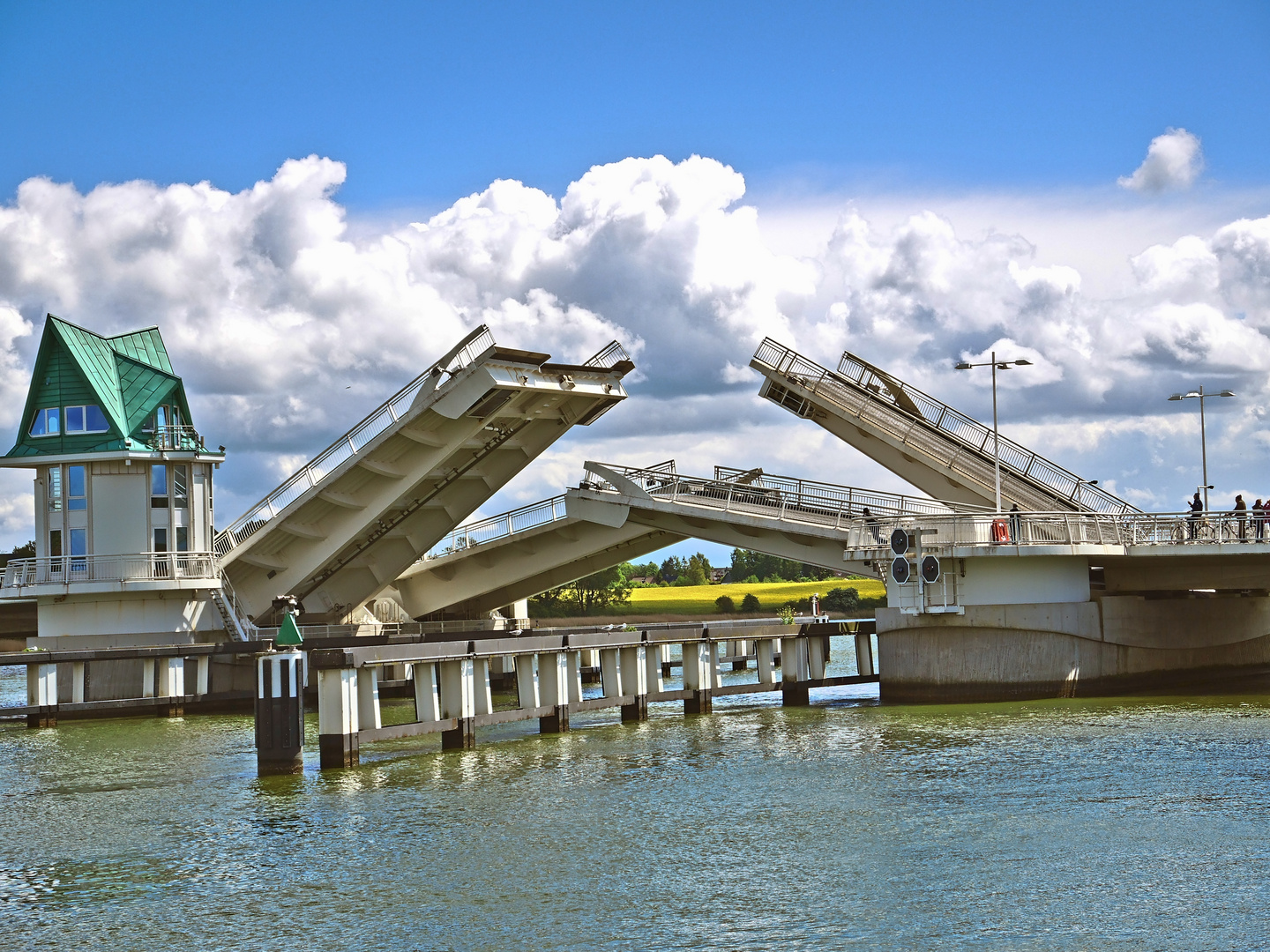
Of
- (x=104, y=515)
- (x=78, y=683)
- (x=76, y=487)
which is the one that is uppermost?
(x=76, y=487)

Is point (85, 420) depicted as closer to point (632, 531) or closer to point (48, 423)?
point (48, 423)

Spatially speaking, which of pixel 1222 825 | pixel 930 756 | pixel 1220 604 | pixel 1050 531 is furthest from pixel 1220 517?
pixel 1222 825

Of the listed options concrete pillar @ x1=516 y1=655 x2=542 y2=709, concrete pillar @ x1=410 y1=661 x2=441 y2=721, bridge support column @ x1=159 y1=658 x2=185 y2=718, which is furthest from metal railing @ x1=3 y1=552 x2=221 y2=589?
concrete pillar @ x1=410 y1=661 x2=441 y2=721

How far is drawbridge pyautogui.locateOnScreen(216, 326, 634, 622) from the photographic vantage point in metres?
32.8

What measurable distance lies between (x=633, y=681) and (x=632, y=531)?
9201 mm

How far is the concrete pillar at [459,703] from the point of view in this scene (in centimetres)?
2594

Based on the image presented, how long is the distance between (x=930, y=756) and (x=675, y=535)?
17621 mm

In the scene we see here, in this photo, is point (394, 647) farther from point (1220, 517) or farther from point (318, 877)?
point (1220, 517)

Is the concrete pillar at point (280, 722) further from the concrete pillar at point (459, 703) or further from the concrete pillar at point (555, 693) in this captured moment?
the concrete pillar at point (555, 693)

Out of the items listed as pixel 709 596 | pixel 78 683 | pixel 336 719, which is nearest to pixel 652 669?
pixel 336 719

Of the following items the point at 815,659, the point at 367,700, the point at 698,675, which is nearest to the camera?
the point at 367,700

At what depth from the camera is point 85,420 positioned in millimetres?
37250

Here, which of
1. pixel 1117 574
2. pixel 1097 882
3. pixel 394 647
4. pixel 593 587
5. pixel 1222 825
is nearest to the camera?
pixel 1097 882

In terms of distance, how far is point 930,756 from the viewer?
23.9 m
